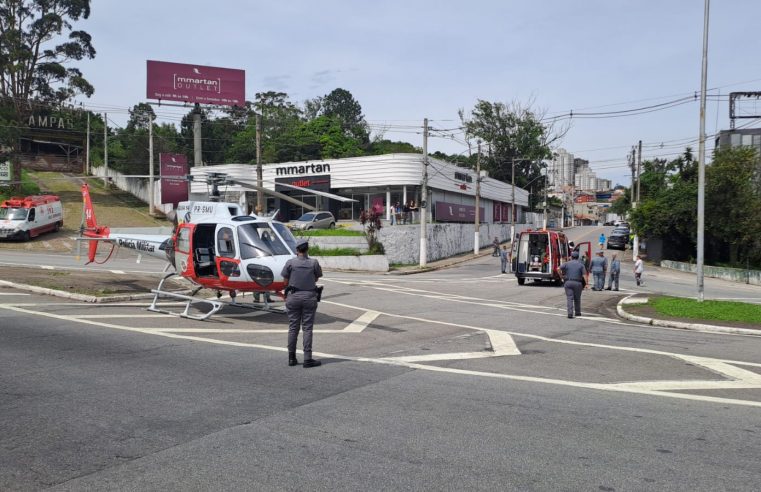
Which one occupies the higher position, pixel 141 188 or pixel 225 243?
pixel 141 188

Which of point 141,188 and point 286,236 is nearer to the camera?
point 286,236

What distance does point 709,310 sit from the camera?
16.4 meters

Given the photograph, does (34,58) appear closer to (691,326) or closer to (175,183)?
(175,183)

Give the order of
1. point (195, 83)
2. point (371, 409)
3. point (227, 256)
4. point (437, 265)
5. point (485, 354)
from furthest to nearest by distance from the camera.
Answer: point (195, 83)
point (437, 265)
point (227, 256)
point (485, 354)
point (371, 409)

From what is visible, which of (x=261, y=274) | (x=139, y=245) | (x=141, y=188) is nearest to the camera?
(x=261, y=274)

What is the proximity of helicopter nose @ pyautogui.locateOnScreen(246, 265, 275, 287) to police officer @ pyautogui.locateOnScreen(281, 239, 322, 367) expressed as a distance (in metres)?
3.97

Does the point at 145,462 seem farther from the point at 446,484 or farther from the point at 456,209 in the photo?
the point at 456,209

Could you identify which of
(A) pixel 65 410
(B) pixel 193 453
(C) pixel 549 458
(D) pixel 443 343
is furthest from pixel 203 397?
(D) pixel 443 343

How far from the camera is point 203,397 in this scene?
7227 millimetres

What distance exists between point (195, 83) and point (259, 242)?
4941 centimetres

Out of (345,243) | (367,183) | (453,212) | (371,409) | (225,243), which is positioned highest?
(367,183)

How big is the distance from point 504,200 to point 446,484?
7204cm

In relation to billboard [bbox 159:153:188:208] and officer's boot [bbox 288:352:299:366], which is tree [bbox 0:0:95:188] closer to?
billboard [bbox 159:153:188:208]

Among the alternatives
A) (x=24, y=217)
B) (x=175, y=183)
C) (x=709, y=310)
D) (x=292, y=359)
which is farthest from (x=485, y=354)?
(x=175, y=183)
